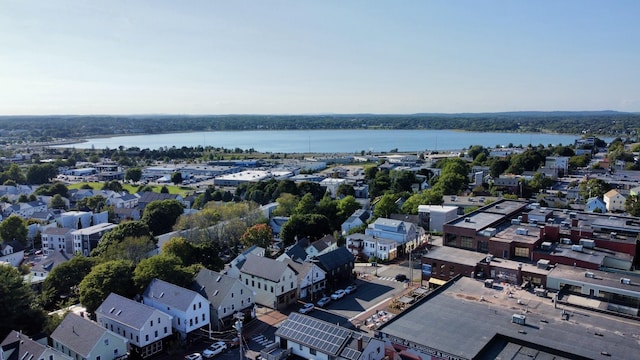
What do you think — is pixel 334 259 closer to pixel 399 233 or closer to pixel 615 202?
pixel 399 233

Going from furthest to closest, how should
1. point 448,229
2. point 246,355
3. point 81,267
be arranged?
point 448,229
point 81,267
point 246,355

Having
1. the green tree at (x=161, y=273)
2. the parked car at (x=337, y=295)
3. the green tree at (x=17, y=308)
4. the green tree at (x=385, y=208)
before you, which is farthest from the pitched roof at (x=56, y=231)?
the green tree at (x=385, y=208)

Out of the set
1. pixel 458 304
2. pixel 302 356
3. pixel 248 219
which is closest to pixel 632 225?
pixel 458 304

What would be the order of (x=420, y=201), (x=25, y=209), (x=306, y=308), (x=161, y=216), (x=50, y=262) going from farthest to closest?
(x=25, y=209)
(x=420, y=201)
(x=161, y=216)
(x=50, y=262)
(x=306, y=308)

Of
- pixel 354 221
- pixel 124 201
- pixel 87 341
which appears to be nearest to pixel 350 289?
pixel 354 221

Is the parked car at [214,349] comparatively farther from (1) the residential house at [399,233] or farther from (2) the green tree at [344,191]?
(2) the green tree at [344,191]

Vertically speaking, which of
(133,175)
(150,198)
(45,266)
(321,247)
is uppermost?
(321,247)

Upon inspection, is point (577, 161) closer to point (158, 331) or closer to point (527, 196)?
point (527, 196)
